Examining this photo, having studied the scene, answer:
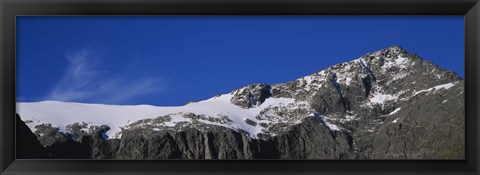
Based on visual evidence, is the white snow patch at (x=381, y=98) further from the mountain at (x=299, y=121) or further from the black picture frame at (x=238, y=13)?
the black picture frame at (x=238, y=13)

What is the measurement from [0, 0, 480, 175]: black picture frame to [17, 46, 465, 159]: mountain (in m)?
0.07

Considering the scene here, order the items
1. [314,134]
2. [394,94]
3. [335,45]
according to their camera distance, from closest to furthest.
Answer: [335,45]
[314,134]
[394,94]

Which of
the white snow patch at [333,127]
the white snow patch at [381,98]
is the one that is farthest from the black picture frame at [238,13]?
the white snow patch at [333,127]

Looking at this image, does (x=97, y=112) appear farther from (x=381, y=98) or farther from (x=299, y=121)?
(x=381, y=98)

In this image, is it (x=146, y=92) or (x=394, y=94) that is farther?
(x=394, y=94)

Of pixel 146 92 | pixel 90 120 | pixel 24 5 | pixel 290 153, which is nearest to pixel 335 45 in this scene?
pixel 290 153

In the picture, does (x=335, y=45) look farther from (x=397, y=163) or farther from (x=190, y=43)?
(x=397, y=163)

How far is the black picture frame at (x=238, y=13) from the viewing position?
1.78m

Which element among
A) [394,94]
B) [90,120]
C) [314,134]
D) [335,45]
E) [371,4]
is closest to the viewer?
[371,4]

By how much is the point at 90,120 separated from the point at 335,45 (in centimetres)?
131

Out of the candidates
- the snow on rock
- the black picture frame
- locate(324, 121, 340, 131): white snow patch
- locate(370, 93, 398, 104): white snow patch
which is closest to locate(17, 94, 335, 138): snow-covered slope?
the snow on rock

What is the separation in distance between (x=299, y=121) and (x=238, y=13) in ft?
9.91

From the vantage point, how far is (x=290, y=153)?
2953mm

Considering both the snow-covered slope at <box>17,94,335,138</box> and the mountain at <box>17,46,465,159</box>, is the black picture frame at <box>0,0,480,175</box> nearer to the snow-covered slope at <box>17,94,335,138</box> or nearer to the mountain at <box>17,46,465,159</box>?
the mountain at <box>17,46,465,159</box>
